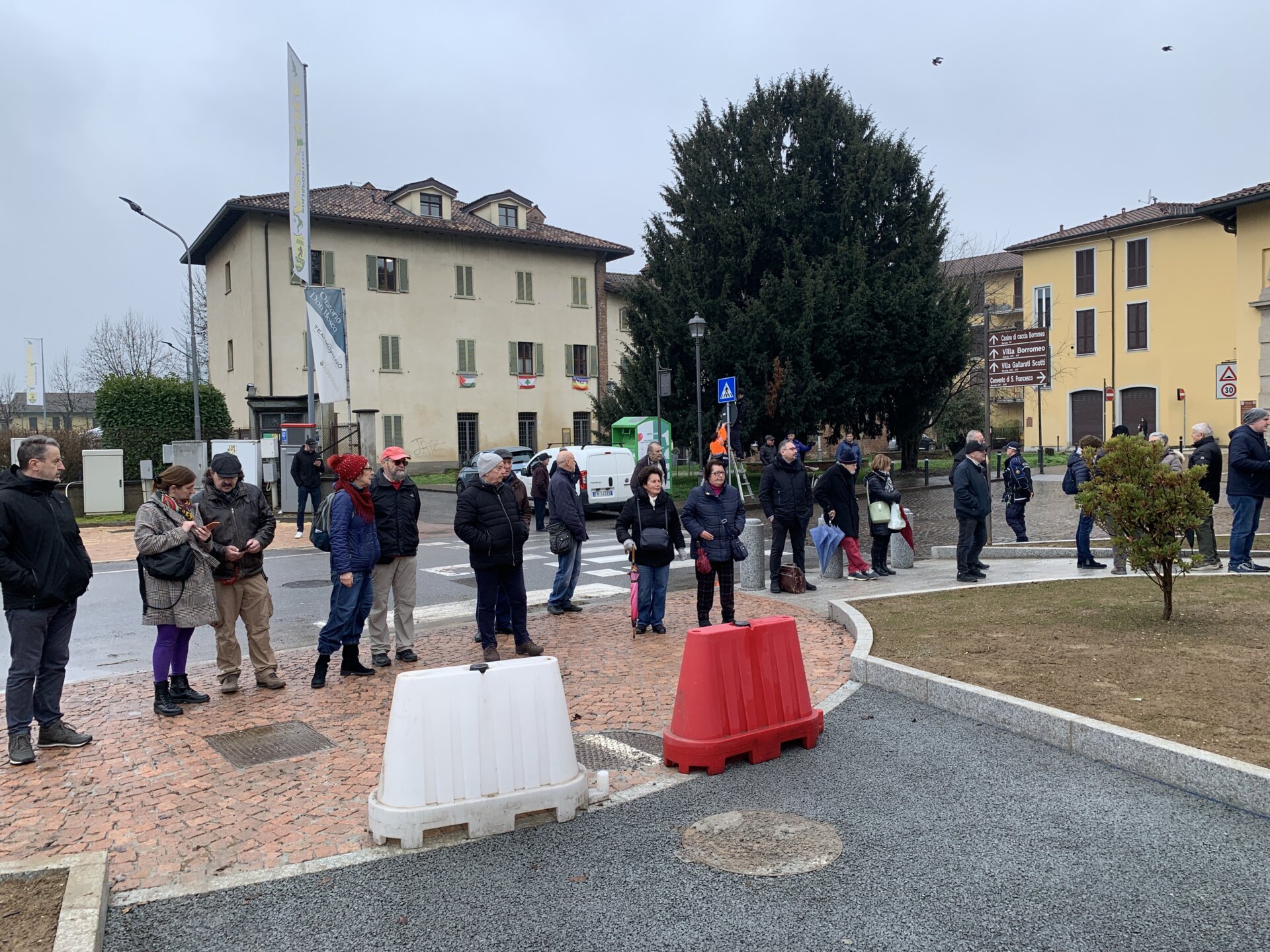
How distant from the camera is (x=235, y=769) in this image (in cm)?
528

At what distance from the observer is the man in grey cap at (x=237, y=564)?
22.2 ft

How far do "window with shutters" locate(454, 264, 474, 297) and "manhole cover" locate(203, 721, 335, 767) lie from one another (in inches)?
1511

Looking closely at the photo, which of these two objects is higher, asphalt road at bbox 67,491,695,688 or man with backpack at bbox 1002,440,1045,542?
man with backpack at bbox 1002,440,1045,542

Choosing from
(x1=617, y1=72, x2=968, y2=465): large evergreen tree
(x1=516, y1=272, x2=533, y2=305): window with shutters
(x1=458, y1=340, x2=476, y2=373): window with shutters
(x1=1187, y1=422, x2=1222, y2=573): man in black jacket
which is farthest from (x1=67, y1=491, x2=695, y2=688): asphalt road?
(x1=516, y1=272, x2=533, y2=305): window with shutters

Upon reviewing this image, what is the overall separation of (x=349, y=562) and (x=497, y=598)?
1.41 metres

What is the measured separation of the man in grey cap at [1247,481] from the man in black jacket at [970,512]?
248cm

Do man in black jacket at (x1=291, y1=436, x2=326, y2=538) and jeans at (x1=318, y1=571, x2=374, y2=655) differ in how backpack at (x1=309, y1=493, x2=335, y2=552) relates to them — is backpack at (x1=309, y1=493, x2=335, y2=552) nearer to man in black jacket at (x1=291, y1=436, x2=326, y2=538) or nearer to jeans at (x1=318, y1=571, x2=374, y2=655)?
jeans at (x1=318, y1=571, x2=374, y2=655)

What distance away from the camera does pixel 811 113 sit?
27.8 m

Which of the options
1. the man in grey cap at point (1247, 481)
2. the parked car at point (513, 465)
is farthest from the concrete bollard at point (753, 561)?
the parked car at point (513, 465)

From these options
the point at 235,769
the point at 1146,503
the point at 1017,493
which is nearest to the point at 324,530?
the point at 235,769

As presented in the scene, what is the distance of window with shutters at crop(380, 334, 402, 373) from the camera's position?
4072cm

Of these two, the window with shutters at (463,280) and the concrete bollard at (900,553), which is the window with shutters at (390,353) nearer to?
the window with shutters at (463,280)

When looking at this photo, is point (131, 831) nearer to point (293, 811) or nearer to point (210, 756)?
point (293, 811)

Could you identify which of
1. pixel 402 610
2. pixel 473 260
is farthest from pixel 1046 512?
pixel 473 260
